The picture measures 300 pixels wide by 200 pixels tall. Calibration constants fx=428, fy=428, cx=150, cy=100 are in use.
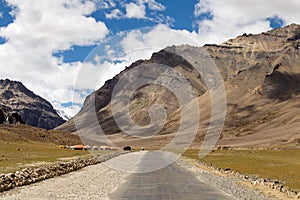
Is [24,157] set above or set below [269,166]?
above

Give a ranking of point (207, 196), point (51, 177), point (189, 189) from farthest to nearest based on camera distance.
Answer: point (51, 177) < point (189, 189) < point (207, 196)

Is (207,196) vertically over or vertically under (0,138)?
under

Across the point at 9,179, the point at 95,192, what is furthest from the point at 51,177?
the point at 95,192

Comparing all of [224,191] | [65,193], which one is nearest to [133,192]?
[65,193]

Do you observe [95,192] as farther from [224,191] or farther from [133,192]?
[224,191]

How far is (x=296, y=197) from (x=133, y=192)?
12.8 m

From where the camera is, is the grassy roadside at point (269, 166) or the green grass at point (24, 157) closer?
the grassy roadside at point (269, 166)

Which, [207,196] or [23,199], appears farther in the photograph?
[207,196]

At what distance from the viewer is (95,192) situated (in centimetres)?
3497

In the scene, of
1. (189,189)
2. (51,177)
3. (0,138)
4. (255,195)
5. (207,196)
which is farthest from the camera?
(0,138)

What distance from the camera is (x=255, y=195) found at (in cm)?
3466

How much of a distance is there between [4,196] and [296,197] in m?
22.2

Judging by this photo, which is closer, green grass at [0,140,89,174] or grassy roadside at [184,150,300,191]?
grassy roadside at [184,150,300,191]

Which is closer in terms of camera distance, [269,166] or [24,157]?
[269,166]
